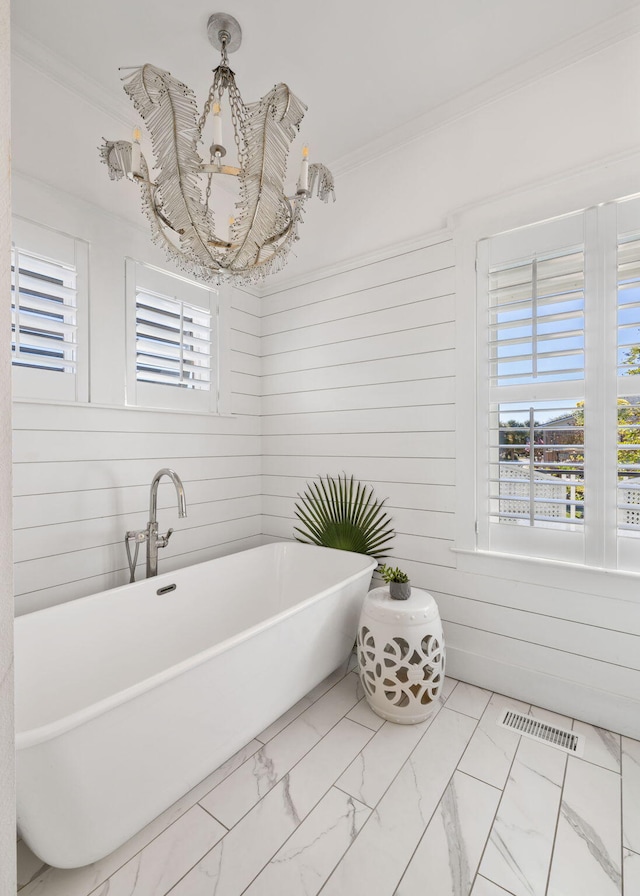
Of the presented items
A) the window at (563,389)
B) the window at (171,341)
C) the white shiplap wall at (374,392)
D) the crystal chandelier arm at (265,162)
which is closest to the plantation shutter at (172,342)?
the window at (171,341)

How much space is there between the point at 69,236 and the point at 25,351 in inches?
22.7

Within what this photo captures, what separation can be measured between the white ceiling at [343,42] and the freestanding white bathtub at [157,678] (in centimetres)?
226

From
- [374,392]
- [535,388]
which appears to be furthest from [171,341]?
[535,388]

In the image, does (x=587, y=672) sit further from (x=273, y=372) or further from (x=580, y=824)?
(x=273, y=372)

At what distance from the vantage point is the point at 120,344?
85.5 inches

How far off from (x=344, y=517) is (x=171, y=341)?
139 centimetres

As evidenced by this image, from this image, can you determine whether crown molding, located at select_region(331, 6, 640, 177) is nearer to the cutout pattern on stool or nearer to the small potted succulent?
the small potted succulent

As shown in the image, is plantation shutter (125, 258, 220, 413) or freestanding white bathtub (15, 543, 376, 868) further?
plantation shutter (125, 258, 220, 413)

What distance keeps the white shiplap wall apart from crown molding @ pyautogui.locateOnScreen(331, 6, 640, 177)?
57 centimetres

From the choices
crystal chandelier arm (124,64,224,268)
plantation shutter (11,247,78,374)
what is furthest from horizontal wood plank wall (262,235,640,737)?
plantation shutter (11,247,78,374)

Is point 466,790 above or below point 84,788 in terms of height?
below

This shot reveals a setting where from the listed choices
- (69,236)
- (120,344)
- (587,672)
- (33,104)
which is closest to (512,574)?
(587,672)

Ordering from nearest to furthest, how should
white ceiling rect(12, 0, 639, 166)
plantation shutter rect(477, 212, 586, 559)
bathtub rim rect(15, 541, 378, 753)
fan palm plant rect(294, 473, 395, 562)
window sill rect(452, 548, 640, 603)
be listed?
bathtub rim rect(15, 541, 378, 753) < white ceiling rect(12, 0, 639, 166) < window sill rect(452, 548, 640, 603) < plantation shutter rect(477, 212, 586, 559) < fan palm plant rect(294, 473, 395, 562)

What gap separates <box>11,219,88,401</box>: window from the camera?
5.98ft
